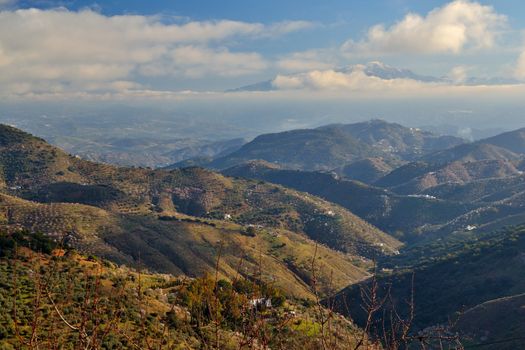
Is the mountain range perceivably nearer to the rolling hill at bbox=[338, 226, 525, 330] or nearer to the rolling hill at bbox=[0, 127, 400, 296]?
the rolling hill at bbox=[338, 226, 525, 330]

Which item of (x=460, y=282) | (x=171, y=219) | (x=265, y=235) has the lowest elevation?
(x=460, y=282)

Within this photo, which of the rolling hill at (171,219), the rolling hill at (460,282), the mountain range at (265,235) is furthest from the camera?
the rolling hill at (171,219)

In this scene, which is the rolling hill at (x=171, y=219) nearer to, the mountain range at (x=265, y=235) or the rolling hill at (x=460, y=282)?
the mountain range at (x=265, y=235)

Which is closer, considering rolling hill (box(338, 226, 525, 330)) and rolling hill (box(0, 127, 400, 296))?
rolling hill (box(338, 226, 525, 330))

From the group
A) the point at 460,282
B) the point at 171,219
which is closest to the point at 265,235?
the point at 171,219

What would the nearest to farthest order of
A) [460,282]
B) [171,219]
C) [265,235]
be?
[460,282] → [171,219] → [265,235]

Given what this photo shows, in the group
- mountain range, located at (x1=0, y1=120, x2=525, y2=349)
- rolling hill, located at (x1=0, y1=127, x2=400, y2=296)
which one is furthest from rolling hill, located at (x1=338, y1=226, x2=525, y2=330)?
rolling hill, located at (x1=0, y1=127, x2=400, y2=296)

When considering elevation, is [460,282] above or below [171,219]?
below

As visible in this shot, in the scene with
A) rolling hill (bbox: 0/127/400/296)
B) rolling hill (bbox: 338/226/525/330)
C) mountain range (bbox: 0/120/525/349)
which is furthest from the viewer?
rolling hill (bbox: 0/127/400/296)

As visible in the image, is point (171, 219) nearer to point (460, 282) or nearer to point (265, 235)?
point (265, 235)

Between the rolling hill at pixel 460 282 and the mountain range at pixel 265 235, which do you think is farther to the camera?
the mountain range at pixel 265 235

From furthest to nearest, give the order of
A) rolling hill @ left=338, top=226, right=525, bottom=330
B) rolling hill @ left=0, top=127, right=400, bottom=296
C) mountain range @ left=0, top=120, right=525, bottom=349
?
rolling hill @ left=0, top=127, right=400, bottom=296
mountain range @ left=0, top=120, right=525, bottom=349
rolling hill @ left=338, top=226, right=525, bottom=330

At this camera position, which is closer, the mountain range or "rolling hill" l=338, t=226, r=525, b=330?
"rolling hill" l=338, t=226, r=525, b=330

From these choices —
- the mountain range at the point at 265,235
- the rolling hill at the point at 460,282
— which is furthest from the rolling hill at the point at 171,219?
the rolling hill at the point at 460,282
